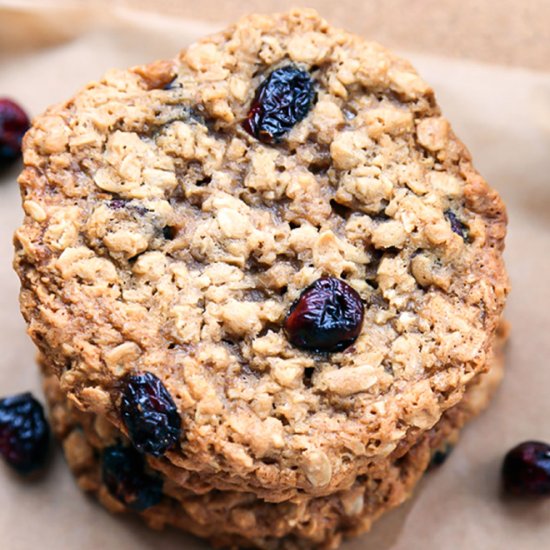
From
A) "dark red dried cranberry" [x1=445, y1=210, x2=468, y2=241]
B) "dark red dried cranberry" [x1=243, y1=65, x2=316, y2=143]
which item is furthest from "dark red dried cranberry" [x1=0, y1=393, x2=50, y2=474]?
"dark red dried cranberry" [x1=445, y1=210, x2=468, y2=241]

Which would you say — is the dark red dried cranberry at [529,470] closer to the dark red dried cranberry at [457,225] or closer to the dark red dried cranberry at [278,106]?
the dark red dried cranberry at [457,225]

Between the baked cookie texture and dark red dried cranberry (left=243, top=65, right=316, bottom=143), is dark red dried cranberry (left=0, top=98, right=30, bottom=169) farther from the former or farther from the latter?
dark red dried cranberry (left=243, top=65, right=316, bottom=143)

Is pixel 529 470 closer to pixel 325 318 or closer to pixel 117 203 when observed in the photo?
pixel 325 318

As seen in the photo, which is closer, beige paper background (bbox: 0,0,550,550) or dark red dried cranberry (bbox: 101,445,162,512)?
dark red dried cranberry (bbox: 101,445,162,512)

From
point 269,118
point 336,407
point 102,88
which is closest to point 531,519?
point 336,407

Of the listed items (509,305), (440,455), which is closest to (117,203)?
(440,455)

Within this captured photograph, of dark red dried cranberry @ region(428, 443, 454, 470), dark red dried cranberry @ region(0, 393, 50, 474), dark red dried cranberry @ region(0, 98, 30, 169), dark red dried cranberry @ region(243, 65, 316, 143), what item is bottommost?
dark red dried cranberry @ region(0, 393, 50, 474)

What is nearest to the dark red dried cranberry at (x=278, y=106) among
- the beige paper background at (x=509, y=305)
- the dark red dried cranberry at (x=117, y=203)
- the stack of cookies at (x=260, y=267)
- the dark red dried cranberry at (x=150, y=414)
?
the stack of cookies at (x=260, y=267)
